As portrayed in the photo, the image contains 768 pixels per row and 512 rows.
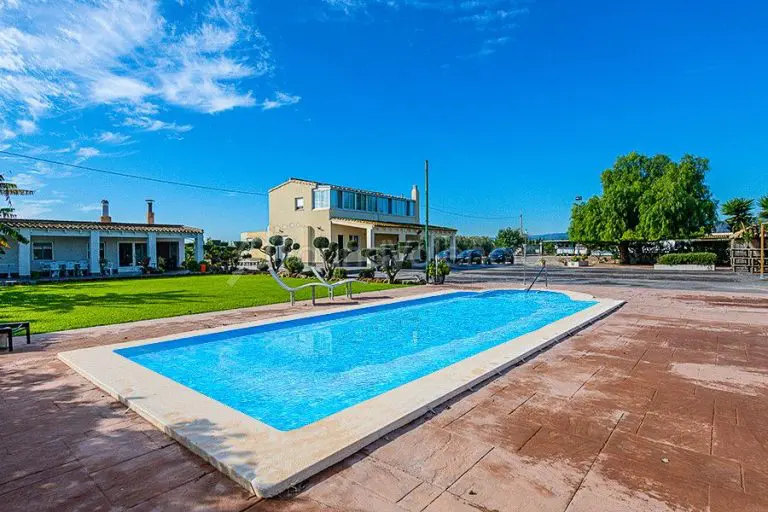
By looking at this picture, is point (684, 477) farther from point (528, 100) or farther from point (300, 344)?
point (528, 100)

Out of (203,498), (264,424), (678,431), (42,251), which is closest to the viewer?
(203,498)

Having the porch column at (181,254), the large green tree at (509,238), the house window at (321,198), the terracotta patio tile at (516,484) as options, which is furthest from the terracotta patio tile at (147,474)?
the large green tree at (509,238)

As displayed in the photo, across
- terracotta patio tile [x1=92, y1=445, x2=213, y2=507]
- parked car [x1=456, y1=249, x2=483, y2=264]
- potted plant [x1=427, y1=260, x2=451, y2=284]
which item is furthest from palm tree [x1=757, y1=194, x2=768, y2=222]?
terracotta patio tile [x1=92, y1=445, x2=213, y2=507]

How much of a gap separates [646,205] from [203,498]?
4174 cm

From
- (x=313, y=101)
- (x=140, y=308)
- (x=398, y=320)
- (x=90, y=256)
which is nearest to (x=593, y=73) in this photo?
(x=313, y=101)

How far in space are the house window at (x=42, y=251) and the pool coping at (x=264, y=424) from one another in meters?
25.2

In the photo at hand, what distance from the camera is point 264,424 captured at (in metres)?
3.81

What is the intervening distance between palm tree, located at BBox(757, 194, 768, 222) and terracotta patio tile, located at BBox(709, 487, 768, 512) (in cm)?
3573

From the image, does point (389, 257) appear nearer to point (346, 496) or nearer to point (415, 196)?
point (346, 496)

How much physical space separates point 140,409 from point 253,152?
33570 mm

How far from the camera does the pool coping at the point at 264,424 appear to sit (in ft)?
9.76

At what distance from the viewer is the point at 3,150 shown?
73.2 feet

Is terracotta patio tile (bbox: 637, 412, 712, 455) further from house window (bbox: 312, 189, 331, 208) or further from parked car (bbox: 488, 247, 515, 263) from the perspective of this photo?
parked car (bbox: 488, 247, 515, 263)

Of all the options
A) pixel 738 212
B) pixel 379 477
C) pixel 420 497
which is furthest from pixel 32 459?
pixel 738 212
